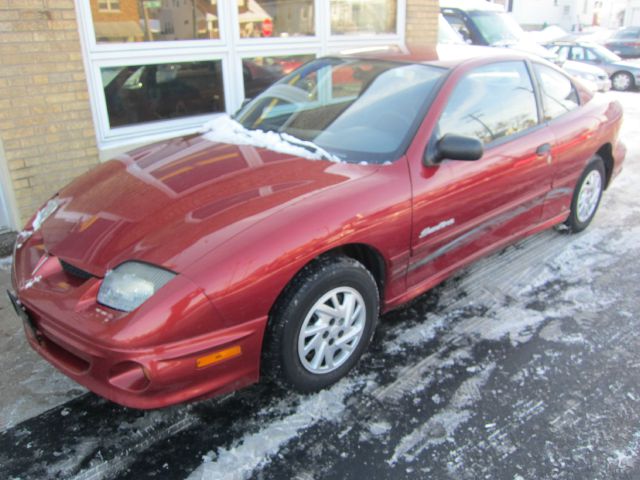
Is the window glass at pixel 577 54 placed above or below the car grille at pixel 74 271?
above

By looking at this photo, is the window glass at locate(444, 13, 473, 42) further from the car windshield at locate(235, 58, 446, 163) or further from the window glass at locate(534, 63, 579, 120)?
the car windshield at locate(235, 58, 446, 163)

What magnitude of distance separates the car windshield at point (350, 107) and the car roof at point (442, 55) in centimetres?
9

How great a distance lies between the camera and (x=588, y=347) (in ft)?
10.4

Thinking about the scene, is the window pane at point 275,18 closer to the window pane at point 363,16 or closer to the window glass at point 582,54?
the window pane at point 363,16

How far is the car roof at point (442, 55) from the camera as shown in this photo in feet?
11.6

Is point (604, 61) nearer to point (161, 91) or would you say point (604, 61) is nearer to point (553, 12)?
point (161, 91)

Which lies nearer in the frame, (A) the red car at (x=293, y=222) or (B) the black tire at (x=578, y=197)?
(A) the red car at (x=293, y=222)

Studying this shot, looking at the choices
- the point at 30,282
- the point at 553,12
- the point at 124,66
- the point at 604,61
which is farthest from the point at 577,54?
the point at 553,12

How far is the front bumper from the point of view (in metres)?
2.16

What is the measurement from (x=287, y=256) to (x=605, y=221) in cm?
388

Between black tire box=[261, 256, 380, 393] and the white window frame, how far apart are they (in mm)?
2969

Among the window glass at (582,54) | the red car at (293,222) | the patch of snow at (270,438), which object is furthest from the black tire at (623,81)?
the patch of snow at (270,438)

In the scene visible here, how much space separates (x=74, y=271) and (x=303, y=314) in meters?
1.05

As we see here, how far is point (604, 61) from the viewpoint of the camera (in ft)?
50.1
